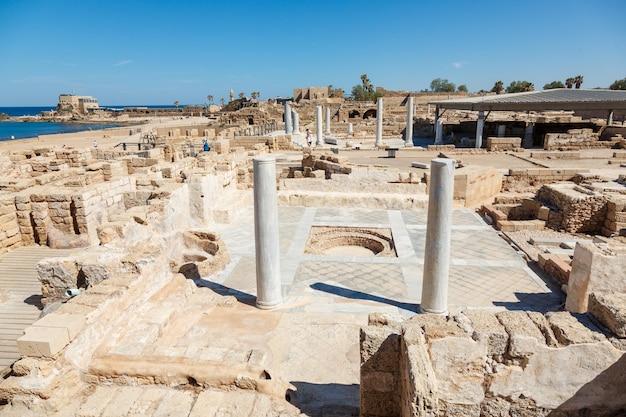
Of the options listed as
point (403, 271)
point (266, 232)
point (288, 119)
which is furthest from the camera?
point (288, 119)

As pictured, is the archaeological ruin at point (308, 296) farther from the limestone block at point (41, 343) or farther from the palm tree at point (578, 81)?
the palm tree at point (578, 81)

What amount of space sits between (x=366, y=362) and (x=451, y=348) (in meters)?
0.80

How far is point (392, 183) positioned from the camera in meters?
14.0

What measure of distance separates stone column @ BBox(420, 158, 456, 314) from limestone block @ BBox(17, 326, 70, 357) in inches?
199

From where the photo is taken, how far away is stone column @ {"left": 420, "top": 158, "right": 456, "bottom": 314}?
6.16 m

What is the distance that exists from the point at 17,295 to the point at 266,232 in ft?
14.5

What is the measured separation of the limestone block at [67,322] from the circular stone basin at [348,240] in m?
6.13

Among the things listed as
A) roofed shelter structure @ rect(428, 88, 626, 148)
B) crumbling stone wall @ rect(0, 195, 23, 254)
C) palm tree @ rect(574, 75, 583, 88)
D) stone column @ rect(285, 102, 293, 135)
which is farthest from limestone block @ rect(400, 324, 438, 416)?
palm tree @ rect(574, 75, 583, 88)

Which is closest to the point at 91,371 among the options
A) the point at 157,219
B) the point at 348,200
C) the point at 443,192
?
the point at 157,219

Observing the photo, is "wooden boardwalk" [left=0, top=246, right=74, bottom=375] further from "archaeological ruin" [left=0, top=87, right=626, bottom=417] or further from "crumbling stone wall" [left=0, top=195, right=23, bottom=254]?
"crumbling stone wall" [left=0, top=195, right=23, bottom=254]

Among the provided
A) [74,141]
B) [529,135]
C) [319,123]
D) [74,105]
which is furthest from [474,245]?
[74,105]

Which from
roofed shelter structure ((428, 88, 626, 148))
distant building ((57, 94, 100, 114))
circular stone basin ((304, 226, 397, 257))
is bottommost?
circular stone basin ((304, 226, 397, 257))

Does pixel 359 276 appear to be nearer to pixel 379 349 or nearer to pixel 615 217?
pixel 379 349

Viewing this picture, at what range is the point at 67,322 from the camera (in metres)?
4.14
